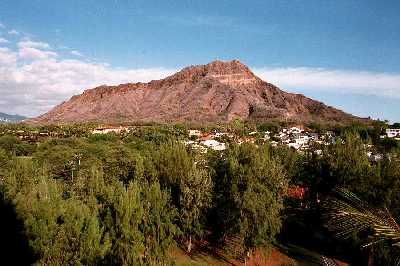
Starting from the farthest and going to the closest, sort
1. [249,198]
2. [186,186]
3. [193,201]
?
[186,186] → [193,201] → [249,198]

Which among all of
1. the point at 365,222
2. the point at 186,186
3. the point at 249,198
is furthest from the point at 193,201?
the point at 365,222

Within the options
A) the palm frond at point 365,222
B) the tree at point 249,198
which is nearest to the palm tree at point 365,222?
the palm frond at point 365,222

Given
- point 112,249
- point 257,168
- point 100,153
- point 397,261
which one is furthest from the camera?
point 100,153

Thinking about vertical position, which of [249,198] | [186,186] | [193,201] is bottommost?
[193,201]

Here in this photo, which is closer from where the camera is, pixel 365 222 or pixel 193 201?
pixel 365 222

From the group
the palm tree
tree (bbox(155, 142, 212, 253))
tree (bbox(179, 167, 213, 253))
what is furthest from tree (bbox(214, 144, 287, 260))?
the palm tree

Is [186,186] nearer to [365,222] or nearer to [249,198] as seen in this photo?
[249,198]

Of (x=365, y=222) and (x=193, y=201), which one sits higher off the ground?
(x=365, y=222)

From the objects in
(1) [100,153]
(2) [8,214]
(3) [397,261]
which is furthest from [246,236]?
(1) [100,153]

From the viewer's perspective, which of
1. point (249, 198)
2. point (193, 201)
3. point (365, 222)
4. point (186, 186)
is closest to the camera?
point (365, 222)

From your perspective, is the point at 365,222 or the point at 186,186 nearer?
the point at 365,222

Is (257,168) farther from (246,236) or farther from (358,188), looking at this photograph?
(358,188)
